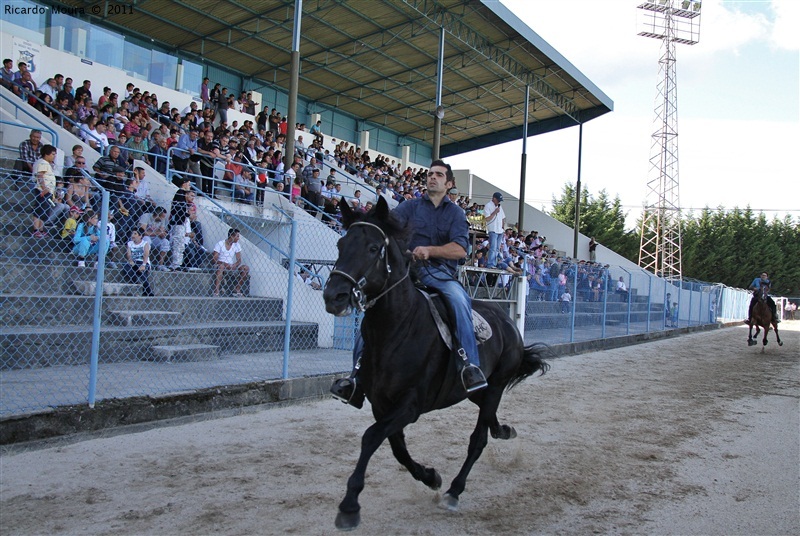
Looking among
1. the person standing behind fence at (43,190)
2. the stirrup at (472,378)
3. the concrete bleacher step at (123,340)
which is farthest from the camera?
the concrete bleacher step at (123,340)

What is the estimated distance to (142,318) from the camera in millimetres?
9008

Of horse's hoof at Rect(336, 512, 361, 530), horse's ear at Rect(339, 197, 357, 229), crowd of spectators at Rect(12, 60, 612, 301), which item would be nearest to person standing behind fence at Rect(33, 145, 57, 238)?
crowd of spectators at Rect(12, 60, 612, 301)

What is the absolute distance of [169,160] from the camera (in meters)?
12.9

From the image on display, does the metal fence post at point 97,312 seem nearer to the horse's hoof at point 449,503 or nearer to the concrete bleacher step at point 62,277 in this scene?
the concrete bleacher step at point 62,277

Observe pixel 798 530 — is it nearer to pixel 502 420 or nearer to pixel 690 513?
pixel 690 513

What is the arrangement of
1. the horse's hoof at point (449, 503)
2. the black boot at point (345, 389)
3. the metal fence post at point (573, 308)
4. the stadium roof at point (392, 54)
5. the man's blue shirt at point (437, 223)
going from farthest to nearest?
the stadium roof at point (392, 54) < the metal fence post at point (573, 308) < the man's blue shirt at point (437, 223) < the horse's hoof at point (449, 503) < the black boot at point (345, 389)

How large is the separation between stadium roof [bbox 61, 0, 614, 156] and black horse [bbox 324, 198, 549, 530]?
1958cm

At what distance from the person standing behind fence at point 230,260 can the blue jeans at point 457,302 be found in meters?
5.34

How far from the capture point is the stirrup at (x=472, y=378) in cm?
461

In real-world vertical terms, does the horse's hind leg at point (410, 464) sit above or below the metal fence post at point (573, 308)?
below

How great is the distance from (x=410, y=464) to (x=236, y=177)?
11.4 m

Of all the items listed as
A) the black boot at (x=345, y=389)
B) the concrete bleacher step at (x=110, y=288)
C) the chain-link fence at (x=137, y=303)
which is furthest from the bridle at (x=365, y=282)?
the concrete bleacher step at (x=110, y=288)

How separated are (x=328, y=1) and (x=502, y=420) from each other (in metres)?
19.0

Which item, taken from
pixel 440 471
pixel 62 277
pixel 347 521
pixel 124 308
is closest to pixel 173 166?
pixel 124 308
